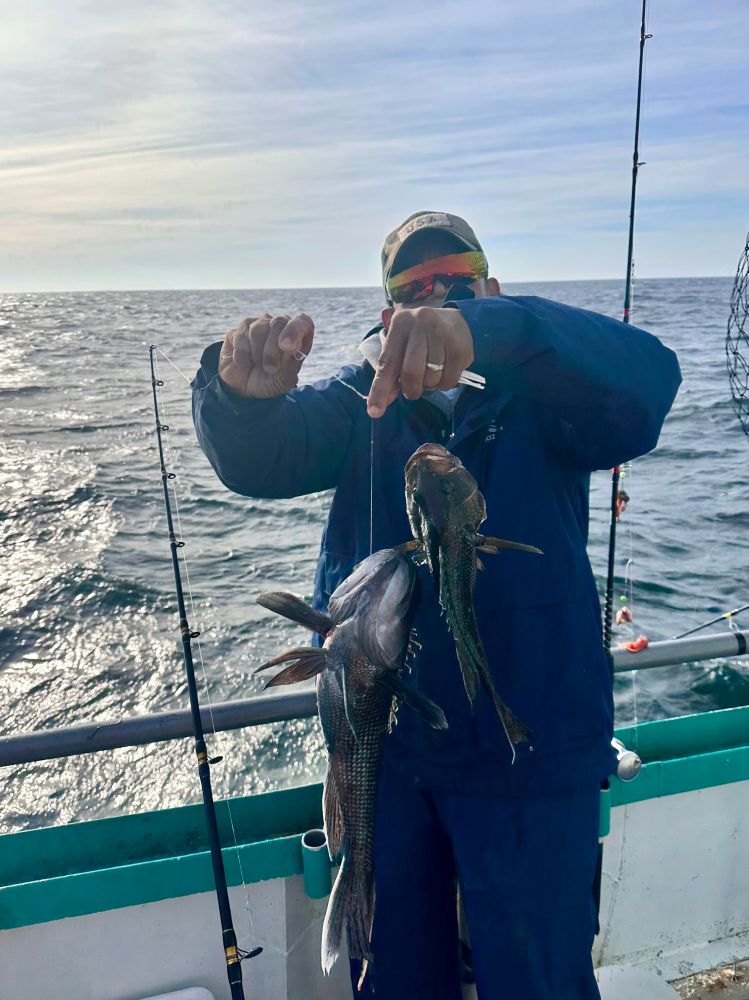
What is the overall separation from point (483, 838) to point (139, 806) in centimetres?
449

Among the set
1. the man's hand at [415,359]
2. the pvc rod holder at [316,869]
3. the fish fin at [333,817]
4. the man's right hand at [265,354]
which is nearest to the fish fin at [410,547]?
the man's hand at [415,359]

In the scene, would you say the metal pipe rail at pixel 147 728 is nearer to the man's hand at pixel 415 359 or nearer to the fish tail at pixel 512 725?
the fish tail at pixel 512 725

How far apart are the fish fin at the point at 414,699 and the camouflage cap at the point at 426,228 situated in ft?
4.86

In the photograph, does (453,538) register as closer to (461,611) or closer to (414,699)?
(461,611)

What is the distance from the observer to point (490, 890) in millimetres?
2285

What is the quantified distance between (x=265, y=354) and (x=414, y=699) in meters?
1.01

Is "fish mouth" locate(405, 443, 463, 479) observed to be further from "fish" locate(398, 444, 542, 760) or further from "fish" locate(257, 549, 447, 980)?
"fish" locate(257, 549, 447, 980)

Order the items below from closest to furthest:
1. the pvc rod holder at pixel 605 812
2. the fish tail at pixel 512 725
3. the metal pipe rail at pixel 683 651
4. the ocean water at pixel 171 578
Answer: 1. the fish tail at pixel 512 725
2. the pvc rod holder at pixel 605 812
3. the metal pipe rail at pixel 683 651
4. the ocean water at pixel 171 578

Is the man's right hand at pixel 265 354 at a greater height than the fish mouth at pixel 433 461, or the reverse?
the man's right hand at pixel 265 354

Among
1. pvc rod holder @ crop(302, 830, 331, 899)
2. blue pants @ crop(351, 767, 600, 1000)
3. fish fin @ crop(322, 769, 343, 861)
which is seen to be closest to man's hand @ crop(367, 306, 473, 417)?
fish fin @ crop(322, 769, 343, 861)

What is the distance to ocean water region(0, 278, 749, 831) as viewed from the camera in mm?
6523

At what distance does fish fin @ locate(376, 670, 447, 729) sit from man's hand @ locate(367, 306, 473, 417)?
0.73 metres

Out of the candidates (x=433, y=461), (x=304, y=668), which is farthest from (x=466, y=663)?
(x=433, y=461)

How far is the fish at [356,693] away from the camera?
1.96 meters
